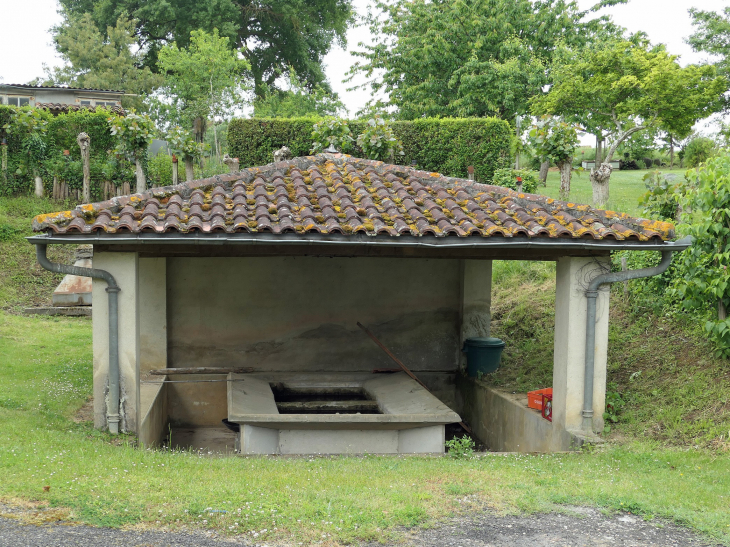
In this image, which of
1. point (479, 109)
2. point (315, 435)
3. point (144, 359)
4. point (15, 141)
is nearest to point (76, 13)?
point (15, 141)

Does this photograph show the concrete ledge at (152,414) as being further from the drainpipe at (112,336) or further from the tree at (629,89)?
the tree at (629,89)

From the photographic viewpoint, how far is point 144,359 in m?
10.3

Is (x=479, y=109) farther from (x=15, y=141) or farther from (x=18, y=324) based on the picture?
(x=18, y=324)

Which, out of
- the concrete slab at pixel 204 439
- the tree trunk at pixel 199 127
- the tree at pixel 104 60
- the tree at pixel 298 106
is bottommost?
the concrete slab at pixel 204 439

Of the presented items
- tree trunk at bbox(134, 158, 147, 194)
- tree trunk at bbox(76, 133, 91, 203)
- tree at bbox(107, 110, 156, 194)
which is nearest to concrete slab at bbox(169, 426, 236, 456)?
tree at bbox(107, 110, 156, 194)

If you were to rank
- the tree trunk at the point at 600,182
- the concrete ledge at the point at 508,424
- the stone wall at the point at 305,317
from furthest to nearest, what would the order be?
the tree trunk at the point at 600,182 → the stone wall at the point at 305,317 → the concrete ledge at the point at 508,424

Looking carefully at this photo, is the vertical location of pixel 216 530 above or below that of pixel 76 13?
below

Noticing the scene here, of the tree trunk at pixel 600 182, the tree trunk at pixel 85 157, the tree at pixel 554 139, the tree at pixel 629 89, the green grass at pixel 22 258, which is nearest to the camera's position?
the tree trunk at pixel 600 182

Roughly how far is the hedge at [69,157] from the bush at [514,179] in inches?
428

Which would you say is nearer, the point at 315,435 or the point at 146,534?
the point at 146,534

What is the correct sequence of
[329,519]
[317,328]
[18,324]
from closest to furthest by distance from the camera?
[329,519], [317,328], [18,324]

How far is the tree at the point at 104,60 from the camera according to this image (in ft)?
113

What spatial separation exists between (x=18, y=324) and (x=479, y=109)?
64.6ft

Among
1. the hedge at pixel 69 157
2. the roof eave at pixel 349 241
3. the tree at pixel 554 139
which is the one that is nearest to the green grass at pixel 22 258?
the hedge at pixel 69 157
